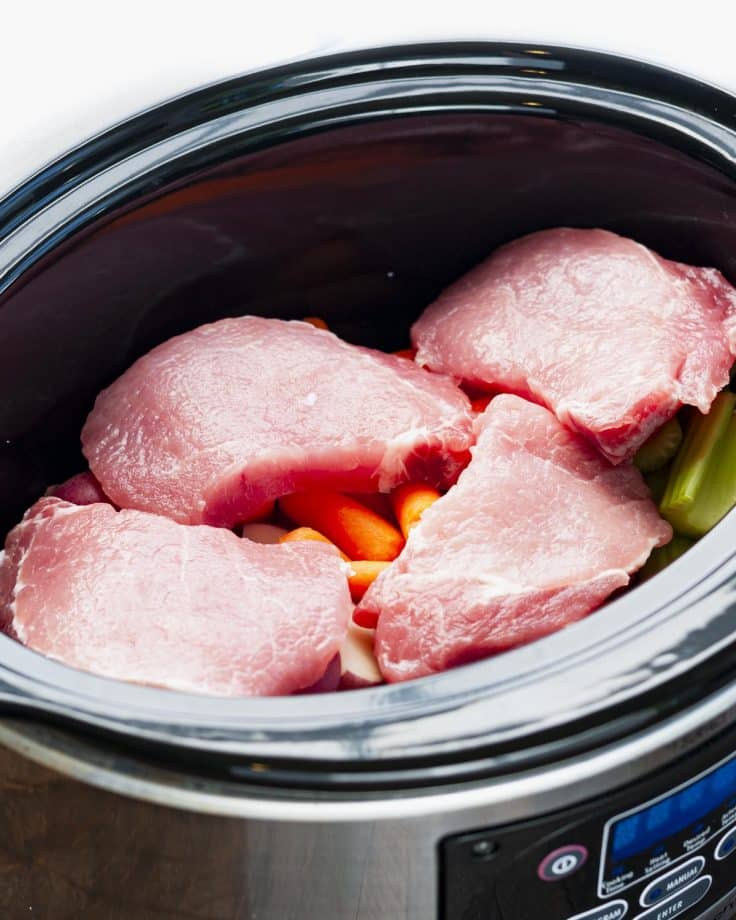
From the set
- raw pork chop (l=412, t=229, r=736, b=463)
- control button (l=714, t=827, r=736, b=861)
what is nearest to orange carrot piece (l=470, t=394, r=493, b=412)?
raw pork chop (l=412, t=229, r=736, b=463)

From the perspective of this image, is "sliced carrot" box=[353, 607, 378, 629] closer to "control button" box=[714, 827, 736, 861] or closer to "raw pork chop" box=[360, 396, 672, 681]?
"raw pork chop" box=[360, 396, 672, 681]

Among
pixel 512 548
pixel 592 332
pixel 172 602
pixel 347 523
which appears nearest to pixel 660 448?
pixel 592 332

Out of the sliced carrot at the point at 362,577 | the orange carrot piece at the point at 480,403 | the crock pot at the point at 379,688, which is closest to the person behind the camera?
the crock pot at the point at 379,688

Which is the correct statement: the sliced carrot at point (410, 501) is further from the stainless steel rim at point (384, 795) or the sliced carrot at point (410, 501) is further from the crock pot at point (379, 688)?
the stainless steel rim at point (384, 795)

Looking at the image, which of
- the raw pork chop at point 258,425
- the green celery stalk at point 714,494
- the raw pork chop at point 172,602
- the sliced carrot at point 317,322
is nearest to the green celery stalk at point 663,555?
the green celery stalk at point 714,494

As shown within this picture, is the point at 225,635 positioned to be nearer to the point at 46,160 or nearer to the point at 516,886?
the point at 516,886

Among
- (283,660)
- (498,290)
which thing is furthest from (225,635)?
(498,290)
